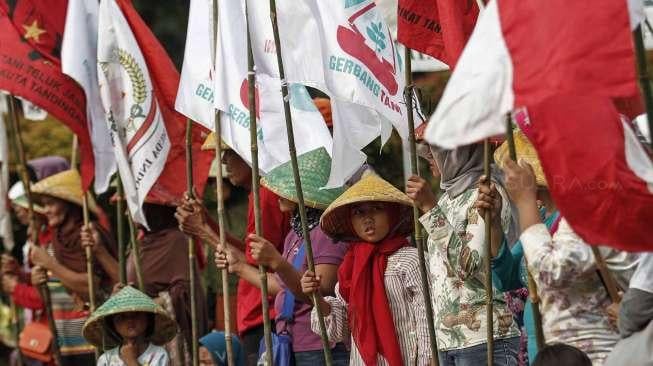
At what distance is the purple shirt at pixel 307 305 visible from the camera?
9.45 meters

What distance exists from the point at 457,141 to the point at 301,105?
148 inches

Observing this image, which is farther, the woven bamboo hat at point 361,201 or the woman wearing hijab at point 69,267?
the woman wearing hijab at point 69,267

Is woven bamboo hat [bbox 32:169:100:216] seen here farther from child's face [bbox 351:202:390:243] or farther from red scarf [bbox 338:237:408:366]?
red scarf [bbox 338:237:408:366]

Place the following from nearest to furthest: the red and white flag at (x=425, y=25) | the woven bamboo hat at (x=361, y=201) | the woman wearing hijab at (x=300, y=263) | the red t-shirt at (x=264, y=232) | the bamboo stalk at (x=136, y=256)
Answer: the red and white flag at (x=425, y=25) < the woven bamboo hat at (x=361, y=201) < the woman wearing hijab at (x=300, y=263) < the red t-shirt at (x=264, y=232) < the bamboo stalk at (x=136, y=256)

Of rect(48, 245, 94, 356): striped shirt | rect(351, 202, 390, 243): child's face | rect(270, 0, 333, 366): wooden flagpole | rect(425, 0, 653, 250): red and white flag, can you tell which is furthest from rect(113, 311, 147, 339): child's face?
rect(425, 0, 653, 250): red and white flag

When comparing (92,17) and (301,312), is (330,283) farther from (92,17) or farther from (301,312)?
(92,17)

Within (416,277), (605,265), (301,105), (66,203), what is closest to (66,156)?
(66,203)

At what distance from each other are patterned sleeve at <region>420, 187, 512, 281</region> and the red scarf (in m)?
0.54

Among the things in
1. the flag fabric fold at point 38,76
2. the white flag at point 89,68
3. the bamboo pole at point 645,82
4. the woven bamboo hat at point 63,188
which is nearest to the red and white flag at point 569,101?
the bamboo pole at point 645,82

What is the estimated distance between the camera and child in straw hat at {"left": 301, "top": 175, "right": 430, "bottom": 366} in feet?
29.1

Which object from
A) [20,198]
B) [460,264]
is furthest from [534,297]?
[20,198]

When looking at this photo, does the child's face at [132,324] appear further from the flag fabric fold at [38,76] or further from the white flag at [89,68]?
the flag fabric fold at [38,76]

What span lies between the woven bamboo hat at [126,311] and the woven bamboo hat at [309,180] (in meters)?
1.04

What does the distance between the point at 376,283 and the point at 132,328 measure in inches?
80.5
